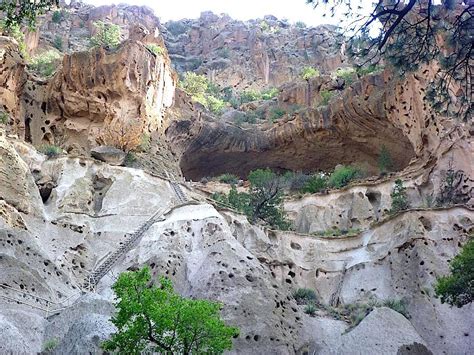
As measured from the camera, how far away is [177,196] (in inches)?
1117

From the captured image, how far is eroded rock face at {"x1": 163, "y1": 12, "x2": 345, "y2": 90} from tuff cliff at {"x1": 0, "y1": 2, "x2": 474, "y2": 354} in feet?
51.5

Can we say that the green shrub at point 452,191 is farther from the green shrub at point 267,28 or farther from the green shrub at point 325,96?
the green shrub at point 267,28

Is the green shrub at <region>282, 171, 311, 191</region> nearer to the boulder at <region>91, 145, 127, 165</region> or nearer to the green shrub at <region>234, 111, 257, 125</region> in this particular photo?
the green shrub at <region>234, 111, 257, 125</region>

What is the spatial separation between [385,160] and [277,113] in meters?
11.3

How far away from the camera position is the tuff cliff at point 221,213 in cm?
1788

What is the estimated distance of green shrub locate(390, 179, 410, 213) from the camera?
1153 inches

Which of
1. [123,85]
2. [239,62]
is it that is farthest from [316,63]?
[123,85]

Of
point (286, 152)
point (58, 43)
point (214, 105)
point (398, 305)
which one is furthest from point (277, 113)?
point (398, 305)

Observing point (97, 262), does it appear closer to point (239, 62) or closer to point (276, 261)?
point (276, 261)

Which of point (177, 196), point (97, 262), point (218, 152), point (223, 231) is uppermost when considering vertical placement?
point (218, 152)

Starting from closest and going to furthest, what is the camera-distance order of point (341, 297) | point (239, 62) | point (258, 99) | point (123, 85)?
point (341, 297) < point (123, 85) < point (258, 99) < point (239, 62)

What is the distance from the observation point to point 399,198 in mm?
30141

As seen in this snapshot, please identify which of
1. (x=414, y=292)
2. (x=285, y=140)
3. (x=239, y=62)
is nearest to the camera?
(x=414, y=292)

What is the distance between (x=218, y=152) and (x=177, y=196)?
15.7m
